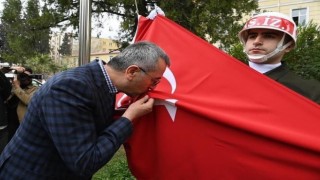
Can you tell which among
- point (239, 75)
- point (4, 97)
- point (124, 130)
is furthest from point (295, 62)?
point (124, 130)

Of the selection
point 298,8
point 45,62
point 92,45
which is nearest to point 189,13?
point 45,62

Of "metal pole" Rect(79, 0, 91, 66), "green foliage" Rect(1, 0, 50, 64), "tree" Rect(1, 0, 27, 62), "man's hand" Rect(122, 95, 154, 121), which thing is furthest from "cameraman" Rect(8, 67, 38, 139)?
"tree" Rect(1, 0, 27, 62)

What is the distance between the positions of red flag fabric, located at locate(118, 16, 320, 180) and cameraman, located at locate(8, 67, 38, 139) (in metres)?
3.49

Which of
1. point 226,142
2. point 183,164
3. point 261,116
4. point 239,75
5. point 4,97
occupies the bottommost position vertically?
point 4,97

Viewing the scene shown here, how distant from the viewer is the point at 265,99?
232 cm

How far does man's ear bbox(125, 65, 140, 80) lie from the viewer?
212cm

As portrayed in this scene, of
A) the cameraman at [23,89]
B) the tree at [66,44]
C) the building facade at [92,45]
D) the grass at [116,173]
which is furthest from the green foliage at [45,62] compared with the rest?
the grass at [116,173]

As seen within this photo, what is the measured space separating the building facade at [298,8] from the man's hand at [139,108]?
2985 cm

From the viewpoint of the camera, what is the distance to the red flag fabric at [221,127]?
7.23ft

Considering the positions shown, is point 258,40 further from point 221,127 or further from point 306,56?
point 306,56

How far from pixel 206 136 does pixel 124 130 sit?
0.50 meters

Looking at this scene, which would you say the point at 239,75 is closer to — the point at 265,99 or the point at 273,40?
the point at 265,99

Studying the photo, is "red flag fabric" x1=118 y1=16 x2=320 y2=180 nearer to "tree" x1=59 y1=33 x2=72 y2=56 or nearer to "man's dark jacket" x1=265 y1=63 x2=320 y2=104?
"man's dark jacket" x1=265 y1=63 x2=320 y2=104

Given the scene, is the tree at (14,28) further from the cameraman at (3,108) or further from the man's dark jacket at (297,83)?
the man's dark jacket at (297,83)
